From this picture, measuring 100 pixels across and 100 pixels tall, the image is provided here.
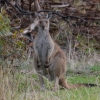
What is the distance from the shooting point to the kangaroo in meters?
8.53

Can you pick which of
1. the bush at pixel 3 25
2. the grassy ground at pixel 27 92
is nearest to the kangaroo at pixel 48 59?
the grassy ground at pixel 27 92

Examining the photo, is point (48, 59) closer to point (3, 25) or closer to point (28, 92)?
point (3, 25)

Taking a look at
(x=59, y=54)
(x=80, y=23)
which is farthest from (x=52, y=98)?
(x=80, y=23)

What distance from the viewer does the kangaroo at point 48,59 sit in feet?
28.0

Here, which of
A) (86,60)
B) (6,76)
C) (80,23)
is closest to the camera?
(6,76)

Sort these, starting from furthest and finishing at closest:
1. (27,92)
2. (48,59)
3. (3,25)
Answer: (48,59) < (3,25) < (27,92)

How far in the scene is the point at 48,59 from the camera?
29.0ft

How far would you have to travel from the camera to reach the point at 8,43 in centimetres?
785

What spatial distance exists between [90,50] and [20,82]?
493 cm

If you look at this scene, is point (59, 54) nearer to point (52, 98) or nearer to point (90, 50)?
point (52, 98)

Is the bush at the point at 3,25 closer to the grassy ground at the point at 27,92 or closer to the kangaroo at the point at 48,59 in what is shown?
the grassy ground at the point at 27,92

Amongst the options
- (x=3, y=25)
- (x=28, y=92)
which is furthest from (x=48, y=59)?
(x=28, y=92)

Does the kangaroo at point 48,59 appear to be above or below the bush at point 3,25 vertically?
below

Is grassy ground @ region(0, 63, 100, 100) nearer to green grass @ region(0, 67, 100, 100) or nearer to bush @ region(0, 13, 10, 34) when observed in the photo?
green grass @ region(0, 67, 100, 100)
